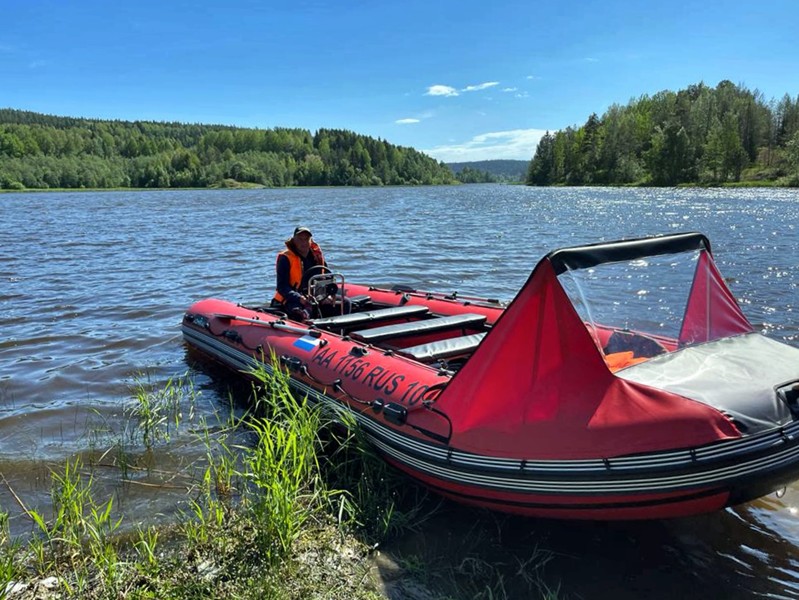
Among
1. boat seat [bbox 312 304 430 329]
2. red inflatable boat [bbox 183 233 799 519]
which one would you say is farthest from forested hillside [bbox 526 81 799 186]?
red inflatable boat [bbox 183 233 799 519]

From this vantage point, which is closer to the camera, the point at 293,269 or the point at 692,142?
the point at 293,269

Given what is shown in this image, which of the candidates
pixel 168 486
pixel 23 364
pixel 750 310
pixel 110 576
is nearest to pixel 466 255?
pixel 750 310

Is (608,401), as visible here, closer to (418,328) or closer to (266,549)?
(266,549)

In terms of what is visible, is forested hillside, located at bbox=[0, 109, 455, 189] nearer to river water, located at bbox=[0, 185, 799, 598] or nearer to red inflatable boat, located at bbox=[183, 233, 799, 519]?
river water, located at bbox=[0, 185, 799, 598]

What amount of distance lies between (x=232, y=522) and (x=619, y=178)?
230 ft

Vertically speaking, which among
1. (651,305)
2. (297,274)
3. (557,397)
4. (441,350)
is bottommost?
(441,350)

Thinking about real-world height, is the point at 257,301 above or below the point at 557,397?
below

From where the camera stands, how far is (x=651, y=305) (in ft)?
12.5

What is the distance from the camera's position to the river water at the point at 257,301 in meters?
3.34

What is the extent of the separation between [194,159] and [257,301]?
8986cm

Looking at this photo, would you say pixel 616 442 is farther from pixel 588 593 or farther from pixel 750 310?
pixel 750 310

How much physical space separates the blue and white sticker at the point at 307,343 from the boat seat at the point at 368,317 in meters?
0.48

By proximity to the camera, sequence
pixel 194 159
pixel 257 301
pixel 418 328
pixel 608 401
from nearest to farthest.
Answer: pixel 608 401 < pixel 418 328 < pixel 257 301 < pixel 194 159

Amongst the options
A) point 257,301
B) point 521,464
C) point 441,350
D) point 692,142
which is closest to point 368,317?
point 441,350
